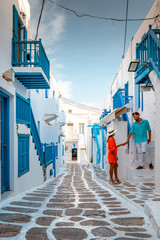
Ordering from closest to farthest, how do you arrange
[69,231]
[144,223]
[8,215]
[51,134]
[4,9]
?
1. [69,231]
2. [144,223]
3. [8,215]
4. [4,9]
5. [51,134]

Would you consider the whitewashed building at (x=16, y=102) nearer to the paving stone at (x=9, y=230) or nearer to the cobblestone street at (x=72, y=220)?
the cobblestone street at (x=72, y=220)

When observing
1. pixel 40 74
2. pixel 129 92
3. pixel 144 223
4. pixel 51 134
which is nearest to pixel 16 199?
pixel 144 223

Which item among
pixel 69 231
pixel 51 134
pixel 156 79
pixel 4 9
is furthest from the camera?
pixel 51 134

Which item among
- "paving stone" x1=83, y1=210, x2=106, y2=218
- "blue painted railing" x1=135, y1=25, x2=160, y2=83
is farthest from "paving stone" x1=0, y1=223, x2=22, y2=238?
"blue painted railing" x1=135, y1=25, x2=160, y2=83

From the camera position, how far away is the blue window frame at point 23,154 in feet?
22.7

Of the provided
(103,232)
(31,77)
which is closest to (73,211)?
(103,232)

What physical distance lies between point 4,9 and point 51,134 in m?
10.0

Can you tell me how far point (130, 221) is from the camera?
3832 mm

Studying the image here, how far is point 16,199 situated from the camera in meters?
5.33

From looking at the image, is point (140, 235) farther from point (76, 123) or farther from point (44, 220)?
point (76, 123)

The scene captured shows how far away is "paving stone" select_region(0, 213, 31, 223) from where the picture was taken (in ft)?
12.3

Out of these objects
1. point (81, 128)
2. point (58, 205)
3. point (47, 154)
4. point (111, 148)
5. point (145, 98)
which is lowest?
point (58, 205)

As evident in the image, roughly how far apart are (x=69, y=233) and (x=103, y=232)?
45cm

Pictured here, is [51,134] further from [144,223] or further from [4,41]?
[144,223]
